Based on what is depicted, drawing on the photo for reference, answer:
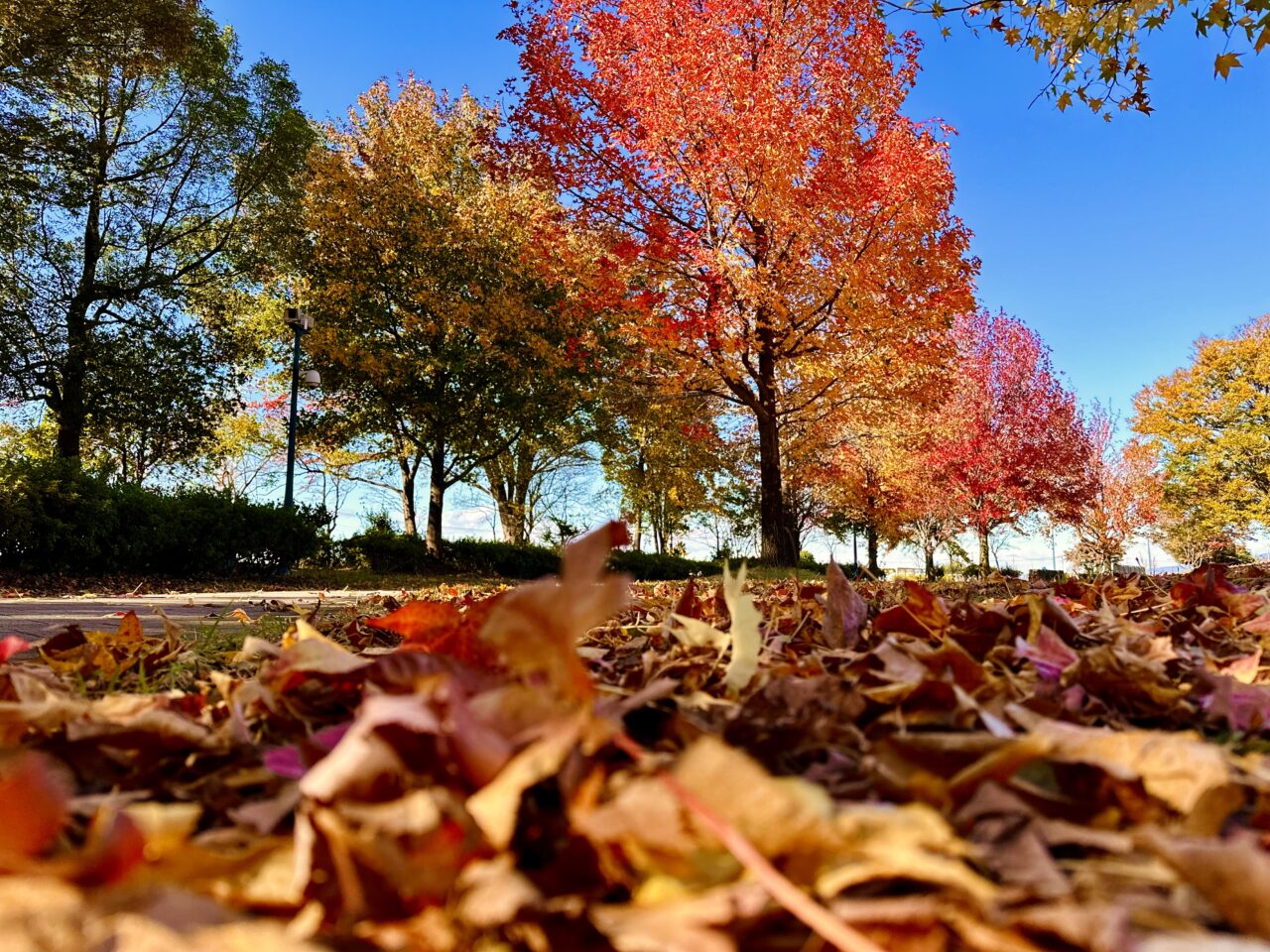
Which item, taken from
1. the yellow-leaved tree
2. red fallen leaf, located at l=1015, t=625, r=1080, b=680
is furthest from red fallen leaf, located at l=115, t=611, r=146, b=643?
the yellow-leaved tree

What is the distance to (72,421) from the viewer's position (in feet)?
50.5

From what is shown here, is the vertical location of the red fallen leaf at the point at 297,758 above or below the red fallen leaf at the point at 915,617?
below

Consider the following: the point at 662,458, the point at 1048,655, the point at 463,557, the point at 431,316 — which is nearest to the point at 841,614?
the point at 1048,655

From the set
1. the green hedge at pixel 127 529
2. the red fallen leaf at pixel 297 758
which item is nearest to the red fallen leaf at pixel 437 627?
the red fallen leaf at pixel 297 758

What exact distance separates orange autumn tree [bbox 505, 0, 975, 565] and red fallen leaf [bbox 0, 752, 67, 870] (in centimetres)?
948

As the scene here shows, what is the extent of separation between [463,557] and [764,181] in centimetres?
974

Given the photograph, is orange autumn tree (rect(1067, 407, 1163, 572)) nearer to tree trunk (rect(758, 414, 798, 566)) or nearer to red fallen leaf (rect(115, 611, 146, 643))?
tree trunk (rect(758, 414, 798, 566))

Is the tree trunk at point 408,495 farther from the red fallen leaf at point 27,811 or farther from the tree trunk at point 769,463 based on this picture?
the red fallen leaf at point 27,811

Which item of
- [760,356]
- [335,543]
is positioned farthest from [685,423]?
[335,543]

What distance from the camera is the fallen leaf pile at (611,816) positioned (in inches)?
13.6

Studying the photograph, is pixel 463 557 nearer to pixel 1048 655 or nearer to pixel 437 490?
pixel 437 490

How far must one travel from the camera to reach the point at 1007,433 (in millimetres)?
20328

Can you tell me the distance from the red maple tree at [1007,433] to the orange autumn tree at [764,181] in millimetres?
9487

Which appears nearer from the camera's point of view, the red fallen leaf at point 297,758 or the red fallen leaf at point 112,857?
the red fallen leaf at point 112,857
